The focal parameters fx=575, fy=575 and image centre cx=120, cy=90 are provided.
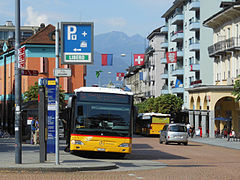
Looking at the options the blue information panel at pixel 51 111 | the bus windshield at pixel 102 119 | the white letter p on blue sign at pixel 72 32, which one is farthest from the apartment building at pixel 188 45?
the white letter p on blue sign at pixel 72 32

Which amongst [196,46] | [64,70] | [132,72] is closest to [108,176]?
[64,70]

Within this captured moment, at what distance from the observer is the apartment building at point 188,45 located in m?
80.2

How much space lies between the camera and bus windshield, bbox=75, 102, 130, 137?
76.6 feet

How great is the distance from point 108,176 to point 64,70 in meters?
3.84

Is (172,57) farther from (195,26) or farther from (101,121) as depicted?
(101,121)

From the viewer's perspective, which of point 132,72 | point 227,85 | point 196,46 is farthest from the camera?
point 132,72

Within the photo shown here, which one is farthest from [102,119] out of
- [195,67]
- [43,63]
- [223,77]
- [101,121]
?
[195,67]

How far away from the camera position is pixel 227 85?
63062mm

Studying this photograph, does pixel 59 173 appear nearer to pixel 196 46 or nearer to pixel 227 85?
pixel 227 85

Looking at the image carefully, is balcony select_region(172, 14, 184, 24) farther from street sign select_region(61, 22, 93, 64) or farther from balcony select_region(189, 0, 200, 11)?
street sign select_region(61, 22, 93, 64)

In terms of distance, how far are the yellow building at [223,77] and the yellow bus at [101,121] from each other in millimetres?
35701

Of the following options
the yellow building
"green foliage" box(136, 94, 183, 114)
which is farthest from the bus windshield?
"green foliage" box(136, 94, 183, 114)

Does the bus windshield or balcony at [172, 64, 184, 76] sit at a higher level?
balcony at [172, 64, 184, 76]

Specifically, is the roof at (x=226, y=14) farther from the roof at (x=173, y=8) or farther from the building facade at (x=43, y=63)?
the roof at (x=173, y=8)
